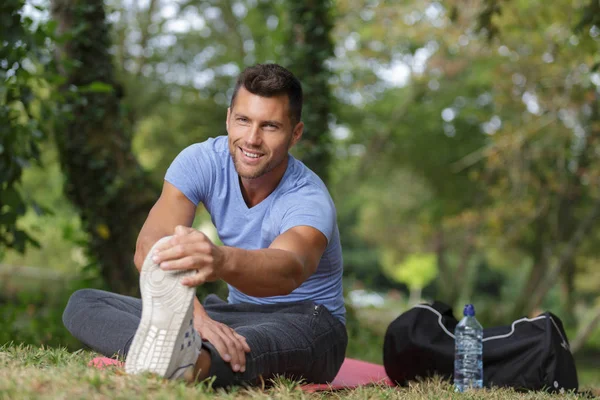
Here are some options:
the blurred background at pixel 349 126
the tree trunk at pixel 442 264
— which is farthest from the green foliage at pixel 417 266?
the tree trunk at pixel 442 264

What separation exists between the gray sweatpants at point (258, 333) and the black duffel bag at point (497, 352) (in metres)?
0.72

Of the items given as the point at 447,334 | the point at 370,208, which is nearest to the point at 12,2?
the point at 447,334

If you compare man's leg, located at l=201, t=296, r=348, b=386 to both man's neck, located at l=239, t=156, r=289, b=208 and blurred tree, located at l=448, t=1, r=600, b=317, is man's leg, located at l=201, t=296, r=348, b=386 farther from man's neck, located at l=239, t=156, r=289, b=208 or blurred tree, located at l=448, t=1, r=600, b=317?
blurred tree, located at l=448, t=1, r=600, b=317

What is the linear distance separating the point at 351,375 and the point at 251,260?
1.81 meters

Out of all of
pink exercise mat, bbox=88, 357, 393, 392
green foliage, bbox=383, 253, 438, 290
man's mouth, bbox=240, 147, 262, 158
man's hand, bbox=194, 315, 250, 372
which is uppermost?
man's mouth, bbox=240, 147, 262, 158

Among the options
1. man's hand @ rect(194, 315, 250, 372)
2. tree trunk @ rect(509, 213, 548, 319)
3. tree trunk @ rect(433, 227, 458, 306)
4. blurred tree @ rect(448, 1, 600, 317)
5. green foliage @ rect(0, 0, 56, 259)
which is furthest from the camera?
tree trunk @ rect(433, 227, 458, 306)

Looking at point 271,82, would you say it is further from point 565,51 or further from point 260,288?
point 565,51

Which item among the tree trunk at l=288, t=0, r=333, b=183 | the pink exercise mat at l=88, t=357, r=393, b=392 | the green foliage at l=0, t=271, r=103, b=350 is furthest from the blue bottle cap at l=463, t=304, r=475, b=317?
the tree trunk at l=288, t=0, r=333, b=183

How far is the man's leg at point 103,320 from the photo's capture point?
2869 mm

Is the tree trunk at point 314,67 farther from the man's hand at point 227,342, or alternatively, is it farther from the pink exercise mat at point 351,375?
the man's hand at point 227,342

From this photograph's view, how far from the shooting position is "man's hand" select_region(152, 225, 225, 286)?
2205 mm

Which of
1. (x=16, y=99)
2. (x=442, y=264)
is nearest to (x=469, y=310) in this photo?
(x=16, y=99)

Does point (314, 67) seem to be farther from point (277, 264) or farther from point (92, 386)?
point (92, 386)

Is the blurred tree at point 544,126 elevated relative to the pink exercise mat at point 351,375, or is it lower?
elevated
